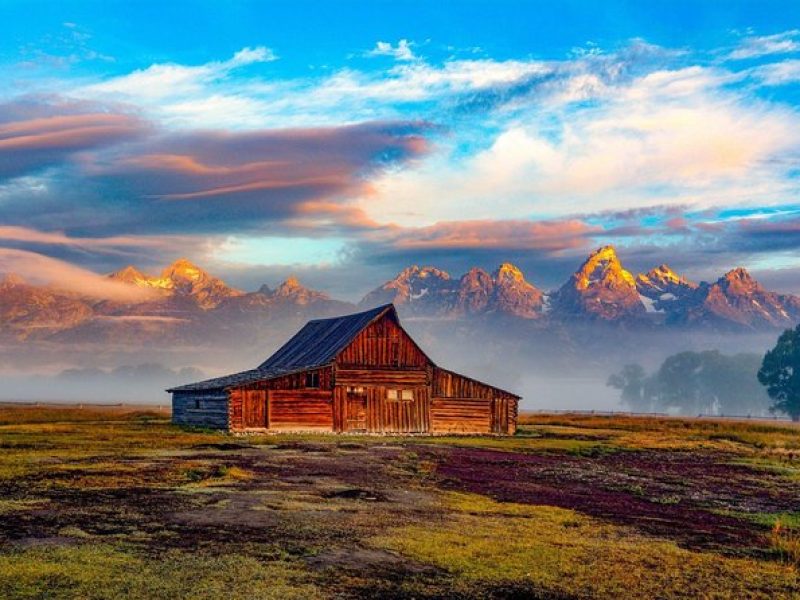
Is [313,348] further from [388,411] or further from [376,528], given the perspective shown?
[376,528]

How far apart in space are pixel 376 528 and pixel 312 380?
4521cm

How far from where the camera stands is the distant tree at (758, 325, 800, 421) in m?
154

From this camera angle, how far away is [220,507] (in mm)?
21344

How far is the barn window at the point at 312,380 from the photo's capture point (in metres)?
63.8

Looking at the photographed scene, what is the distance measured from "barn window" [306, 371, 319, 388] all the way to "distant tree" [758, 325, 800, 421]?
117795mm

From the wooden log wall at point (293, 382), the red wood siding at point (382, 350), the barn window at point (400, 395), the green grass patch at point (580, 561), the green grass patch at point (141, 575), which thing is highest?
the red wood siding at point (382, 350)

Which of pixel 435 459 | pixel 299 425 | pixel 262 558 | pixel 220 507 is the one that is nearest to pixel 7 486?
pixel 220 507

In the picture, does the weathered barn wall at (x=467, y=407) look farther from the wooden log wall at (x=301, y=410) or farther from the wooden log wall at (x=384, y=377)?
the wooden log wall at (x=301, y=410)

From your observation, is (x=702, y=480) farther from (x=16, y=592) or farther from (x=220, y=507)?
(x=16, y=592)

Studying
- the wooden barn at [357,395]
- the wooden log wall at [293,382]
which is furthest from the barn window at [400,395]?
the wooden log wall at [293,382]

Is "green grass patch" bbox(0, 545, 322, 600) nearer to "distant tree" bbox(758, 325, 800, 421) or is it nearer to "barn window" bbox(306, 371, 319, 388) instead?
"barn window" bbox(306, 371, 319, 388)

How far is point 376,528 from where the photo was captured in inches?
758

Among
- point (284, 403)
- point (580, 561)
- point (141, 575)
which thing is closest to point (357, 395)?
point (284, 403)

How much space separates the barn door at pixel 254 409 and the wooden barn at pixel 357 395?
0.23 ft
